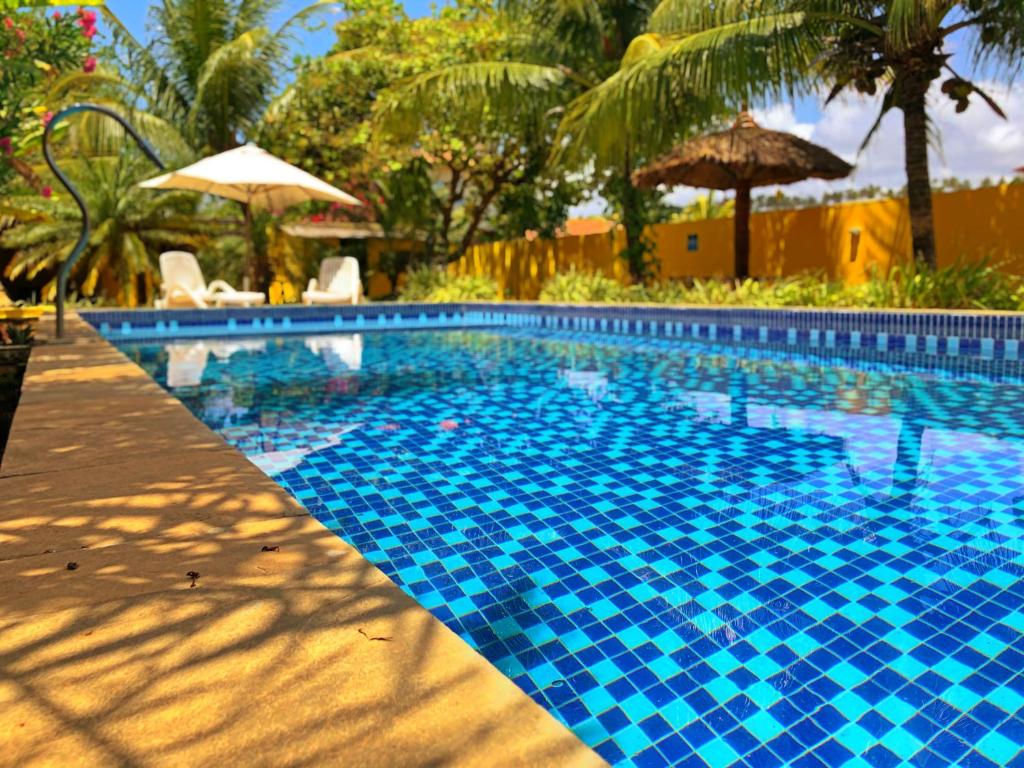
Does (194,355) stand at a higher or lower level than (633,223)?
lower

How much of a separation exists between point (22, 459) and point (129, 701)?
1.83 m

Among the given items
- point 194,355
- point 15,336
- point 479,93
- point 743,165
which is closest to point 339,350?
point 194,355

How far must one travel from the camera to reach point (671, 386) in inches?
257

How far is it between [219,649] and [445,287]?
15.4 m

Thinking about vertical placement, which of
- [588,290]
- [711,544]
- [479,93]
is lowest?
[711,544]

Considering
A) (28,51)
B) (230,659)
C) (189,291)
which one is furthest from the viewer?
(189,291)

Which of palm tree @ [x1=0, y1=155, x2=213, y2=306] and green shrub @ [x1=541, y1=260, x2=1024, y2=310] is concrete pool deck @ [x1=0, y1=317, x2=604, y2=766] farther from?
palm tree @ [x1=0, y1=155, x2=213, y2=306]

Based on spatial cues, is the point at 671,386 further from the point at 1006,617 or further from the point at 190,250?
the point at 190,250

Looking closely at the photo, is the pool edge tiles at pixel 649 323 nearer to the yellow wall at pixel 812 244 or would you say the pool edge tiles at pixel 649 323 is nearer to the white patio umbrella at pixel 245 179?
the white patio umbrella at pixel 245 179

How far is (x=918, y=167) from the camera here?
362 inches

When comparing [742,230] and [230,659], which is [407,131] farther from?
[230,659]

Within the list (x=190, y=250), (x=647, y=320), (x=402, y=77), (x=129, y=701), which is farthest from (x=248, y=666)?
(x=190, y=250)

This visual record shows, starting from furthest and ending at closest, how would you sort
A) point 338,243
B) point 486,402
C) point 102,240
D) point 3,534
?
point 338,243, point 102,240, point 486,402, point 3,534

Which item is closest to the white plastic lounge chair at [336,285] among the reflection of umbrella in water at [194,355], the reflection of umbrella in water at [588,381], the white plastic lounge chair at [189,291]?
the white plastic lounge chair at [189,291]
